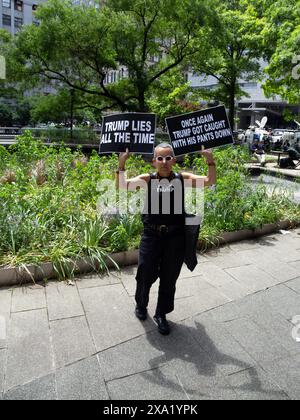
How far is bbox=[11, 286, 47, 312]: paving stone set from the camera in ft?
12.3

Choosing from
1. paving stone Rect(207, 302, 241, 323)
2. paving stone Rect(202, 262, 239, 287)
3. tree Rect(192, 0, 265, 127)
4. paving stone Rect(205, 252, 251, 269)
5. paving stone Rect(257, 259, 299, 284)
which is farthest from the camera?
tree Rect(192, 0, 265, 127)

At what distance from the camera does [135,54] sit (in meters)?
16.9

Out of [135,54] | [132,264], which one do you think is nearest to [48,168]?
[132,264]

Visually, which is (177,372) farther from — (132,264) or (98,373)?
(132,264)

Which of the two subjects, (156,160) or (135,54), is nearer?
(156,160)

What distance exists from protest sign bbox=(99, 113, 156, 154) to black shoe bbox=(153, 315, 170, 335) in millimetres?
1775

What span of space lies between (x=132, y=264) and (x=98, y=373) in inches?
83.3

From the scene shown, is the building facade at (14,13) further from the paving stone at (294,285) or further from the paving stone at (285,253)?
the paving stone at (294,285)

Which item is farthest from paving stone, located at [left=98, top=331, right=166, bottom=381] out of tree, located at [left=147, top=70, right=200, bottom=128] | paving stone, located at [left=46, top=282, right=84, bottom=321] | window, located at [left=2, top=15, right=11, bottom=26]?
window, located at [left=2, top=15, right=11, bottom=26]

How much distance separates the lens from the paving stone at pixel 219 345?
3020 millimetres

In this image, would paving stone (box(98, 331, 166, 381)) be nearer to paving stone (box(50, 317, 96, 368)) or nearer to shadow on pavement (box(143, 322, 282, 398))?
shadow on pavement (box(143, 322, 282, 398))

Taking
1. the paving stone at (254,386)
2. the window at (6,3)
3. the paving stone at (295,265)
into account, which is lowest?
the paving stone at (254,386)

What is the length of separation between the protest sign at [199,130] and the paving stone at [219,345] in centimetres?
186

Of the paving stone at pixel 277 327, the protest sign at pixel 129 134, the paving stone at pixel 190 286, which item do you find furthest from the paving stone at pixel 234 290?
the protest sign at pixel 129 134
